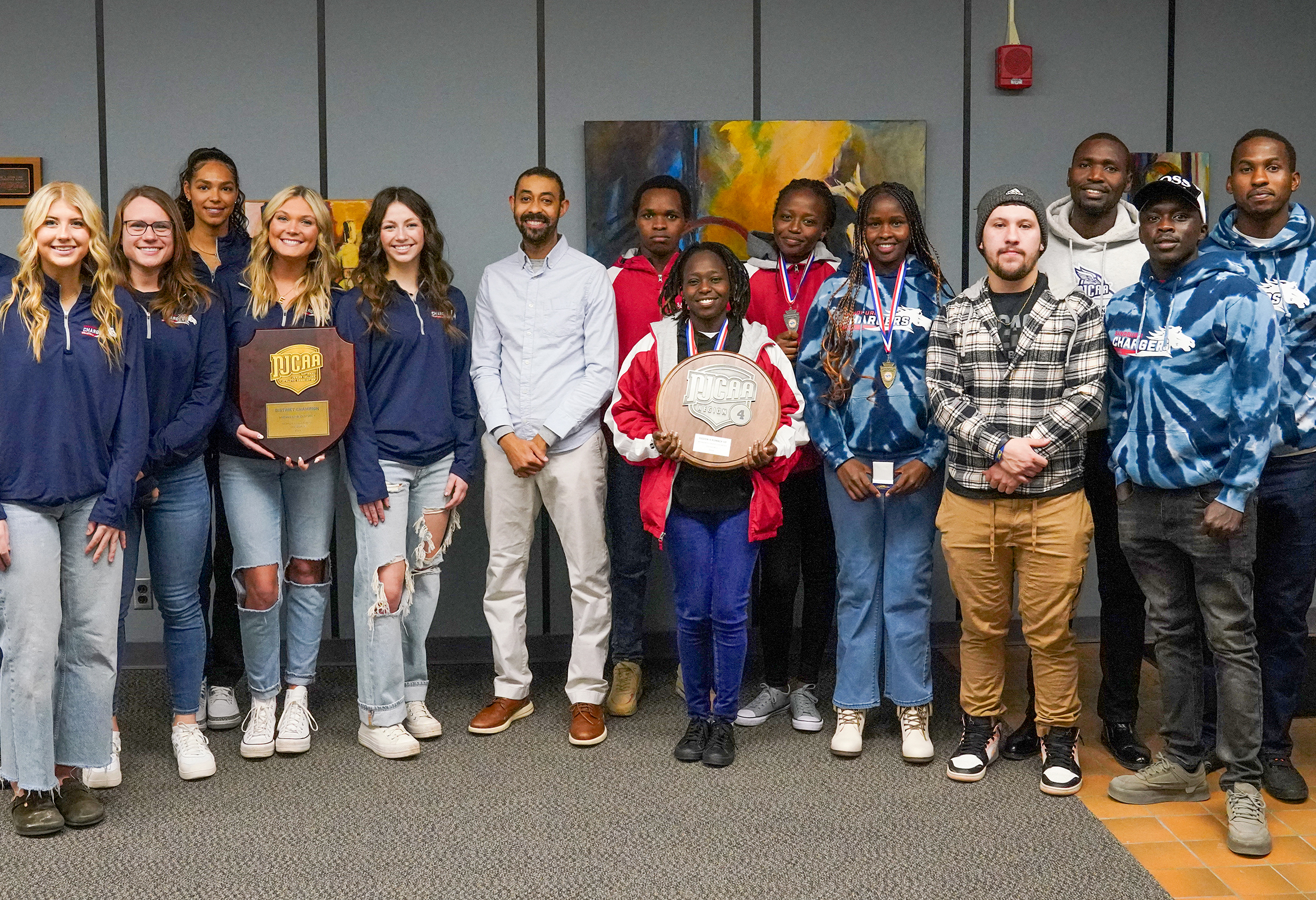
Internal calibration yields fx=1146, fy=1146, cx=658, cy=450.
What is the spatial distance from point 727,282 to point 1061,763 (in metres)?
1.62

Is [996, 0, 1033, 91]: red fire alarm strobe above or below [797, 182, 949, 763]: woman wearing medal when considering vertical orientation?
above

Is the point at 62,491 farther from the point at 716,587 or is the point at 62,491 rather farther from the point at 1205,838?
the point at 1205,838

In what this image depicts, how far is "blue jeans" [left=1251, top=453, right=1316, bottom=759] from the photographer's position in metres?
2.97

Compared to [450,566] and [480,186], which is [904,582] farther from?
[480,186]

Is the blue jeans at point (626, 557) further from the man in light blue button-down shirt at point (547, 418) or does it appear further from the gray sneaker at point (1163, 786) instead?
the gray sneaker at point (1163, 786)

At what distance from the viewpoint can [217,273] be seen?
11.1 feet

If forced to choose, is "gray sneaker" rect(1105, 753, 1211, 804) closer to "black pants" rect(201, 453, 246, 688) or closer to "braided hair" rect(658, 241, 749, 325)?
"braided hair" rect(658, 241, 749, 325)

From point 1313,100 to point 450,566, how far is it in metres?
3.85

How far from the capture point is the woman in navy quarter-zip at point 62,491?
2693 mm

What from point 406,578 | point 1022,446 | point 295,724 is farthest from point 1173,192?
point 295,724

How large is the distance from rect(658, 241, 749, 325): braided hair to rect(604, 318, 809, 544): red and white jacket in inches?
2.2

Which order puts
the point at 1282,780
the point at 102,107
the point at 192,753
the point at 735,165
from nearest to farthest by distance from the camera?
1. the point at 1282,780
2. the point at 192,753
3. the point at 102,107
4. the point at 735,165

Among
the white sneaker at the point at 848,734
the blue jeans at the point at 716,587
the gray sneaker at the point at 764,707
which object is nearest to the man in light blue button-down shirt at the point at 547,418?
the blue jeans at the point at 716,587

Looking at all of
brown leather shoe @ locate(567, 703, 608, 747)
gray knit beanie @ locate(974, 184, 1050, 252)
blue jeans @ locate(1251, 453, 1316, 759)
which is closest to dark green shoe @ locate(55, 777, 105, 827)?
brown leather shoe @ locate(567, 703, 608, 747)
